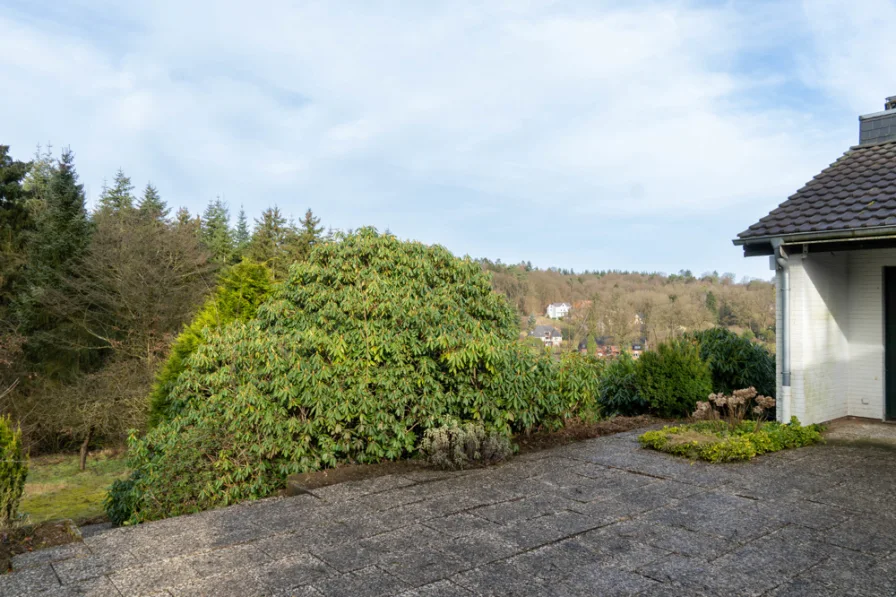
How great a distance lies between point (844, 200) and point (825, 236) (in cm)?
87

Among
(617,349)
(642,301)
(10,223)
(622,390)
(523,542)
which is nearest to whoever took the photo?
(523,542)

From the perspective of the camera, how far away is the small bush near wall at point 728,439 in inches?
240

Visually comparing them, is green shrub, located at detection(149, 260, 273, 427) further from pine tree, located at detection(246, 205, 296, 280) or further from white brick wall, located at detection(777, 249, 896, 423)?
pine tree, located at detection(246, 205, 296, 280)

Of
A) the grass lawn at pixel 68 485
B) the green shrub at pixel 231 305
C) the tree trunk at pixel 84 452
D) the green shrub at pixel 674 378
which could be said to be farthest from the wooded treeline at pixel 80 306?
the green shrub at pixel 674 378

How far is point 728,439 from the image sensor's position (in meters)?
6.34

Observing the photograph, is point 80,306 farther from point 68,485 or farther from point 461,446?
point 461,446

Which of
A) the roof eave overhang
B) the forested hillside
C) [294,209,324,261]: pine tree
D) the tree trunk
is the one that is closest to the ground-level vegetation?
the forested hillside

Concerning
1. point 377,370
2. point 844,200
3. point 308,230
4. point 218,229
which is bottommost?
point 377,370

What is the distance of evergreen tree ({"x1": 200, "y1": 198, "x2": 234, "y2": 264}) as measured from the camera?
34.5 metres

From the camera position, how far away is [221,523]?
443 cm

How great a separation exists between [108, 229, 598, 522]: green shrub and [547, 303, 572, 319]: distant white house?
9.13 metres

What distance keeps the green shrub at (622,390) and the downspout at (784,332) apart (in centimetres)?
219

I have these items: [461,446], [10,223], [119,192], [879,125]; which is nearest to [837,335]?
[879,125]

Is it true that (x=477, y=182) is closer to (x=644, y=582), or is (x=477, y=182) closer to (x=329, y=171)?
(x=329, y=171)
